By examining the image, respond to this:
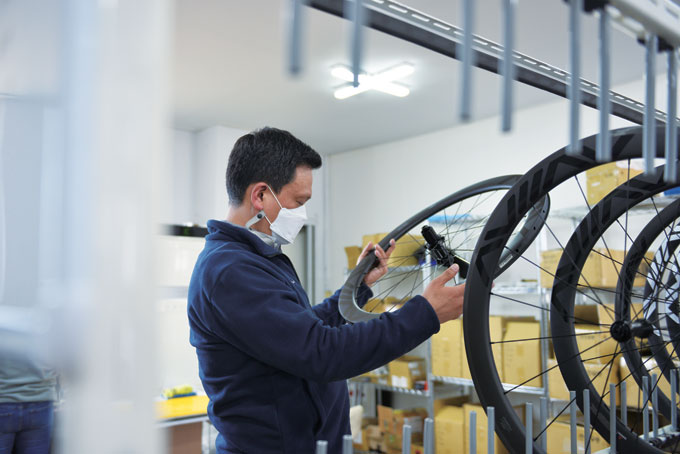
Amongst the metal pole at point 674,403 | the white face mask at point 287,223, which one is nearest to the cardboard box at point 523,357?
the metal pole at point 674,403

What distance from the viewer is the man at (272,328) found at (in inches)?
43.9

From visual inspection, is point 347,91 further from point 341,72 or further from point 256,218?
point 256,218

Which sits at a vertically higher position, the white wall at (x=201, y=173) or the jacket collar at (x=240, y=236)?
the white wall at (x=201, y=173)

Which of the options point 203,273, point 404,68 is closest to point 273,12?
point 404,68

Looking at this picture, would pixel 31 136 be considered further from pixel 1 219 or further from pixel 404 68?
pixel 404 68

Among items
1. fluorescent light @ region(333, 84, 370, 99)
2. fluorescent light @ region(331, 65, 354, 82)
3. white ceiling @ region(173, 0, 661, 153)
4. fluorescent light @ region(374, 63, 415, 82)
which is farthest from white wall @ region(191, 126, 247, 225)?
fluorescent light @ region(374, 63, 415, 82)

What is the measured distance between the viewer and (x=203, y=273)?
123 centimetres

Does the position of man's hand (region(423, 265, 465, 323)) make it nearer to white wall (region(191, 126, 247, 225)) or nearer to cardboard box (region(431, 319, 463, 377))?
cardboard box (region(431, 319, 463, 377))

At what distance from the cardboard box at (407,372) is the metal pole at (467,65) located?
4.26 meters

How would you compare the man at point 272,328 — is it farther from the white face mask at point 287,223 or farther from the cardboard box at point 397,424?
the cardboard box at point 397,424

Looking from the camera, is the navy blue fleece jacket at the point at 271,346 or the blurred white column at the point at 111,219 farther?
the navy blue fleece jacket at the point at 271,346

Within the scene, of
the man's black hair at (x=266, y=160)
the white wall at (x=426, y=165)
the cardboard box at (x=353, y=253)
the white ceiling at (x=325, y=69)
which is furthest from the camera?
the cardboard box at (x=353, y=253)

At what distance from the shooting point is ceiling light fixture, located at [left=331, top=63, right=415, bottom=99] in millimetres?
3748

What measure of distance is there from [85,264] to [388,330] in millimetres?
837
